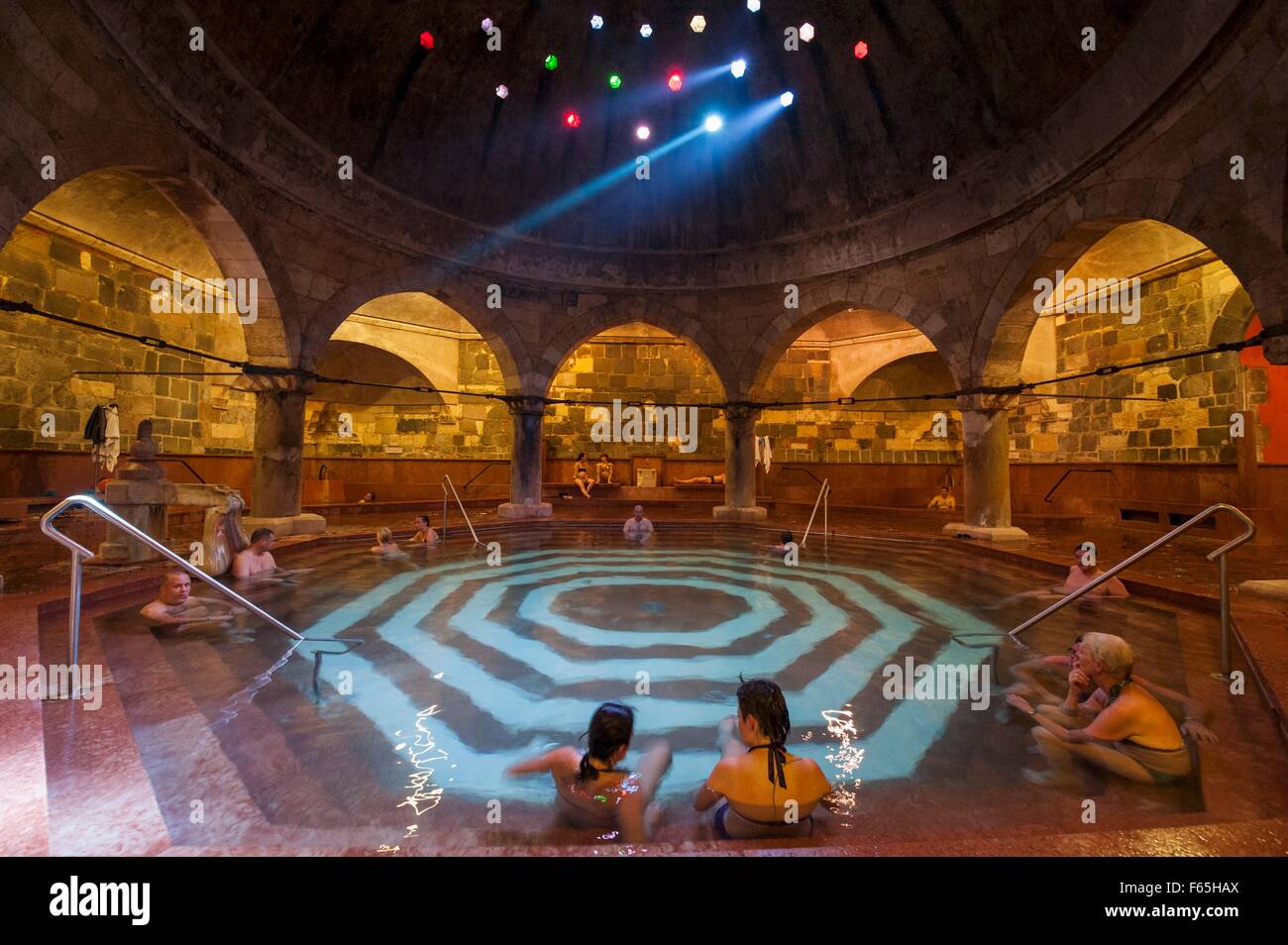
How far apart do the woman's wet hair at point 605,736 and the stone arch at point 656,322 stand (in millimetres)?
9653

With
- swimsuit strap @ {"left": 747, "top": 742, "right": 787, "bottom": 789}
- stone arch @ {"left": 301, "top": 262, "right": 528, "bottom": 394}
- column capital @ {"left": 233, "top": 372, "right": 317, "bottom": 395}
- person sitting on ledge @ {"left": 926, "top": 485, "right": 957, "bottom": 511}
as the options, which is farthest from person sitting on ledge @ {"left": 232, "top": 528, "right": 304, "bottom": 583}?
person sitting on ledge @ {"left": 926, "top": 485, "right": 957, "bottom": 511}

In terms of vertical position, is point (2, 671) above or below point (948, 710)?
above

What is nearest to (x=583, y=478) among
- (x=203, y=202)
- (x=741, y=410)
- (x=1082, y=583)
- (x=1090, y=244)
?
(x=741, y=410)

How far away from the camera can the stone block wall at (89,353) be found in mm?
9055

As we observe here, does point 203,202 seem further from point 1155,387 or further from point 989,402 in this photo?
point 1155,387

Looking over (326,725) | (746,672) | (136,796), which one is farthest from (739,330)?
(136,796)

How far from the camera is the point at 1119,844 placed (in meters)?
1.70

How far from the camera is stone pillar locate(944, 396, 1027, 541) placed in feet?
29.2

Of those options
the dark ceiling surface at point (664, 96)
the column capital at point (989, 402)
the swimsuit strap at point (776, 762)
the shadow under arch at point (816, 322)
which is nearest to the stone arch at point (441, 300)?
the dark ceiling surface at point (664, 96)

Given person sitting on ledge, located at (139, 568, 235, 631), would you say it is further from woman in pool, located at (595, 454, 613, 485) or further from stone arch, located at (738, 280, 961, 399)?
woman in pool, located at (595, 454, 613, 485)

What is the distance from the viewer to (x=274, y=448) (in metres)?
8.26

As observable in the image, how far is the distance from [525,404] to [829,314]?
241 inches
